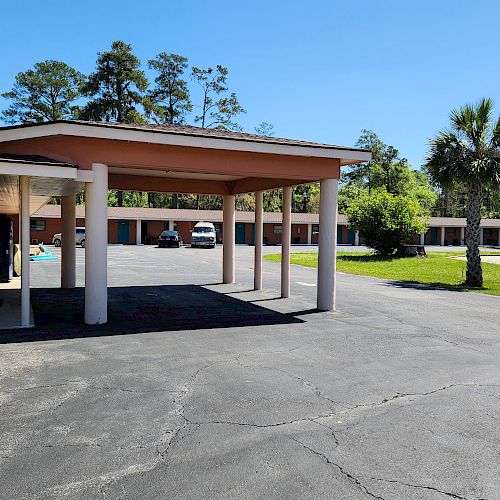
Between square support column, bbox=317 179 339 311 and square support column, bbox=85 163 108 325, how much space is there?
5204 mm

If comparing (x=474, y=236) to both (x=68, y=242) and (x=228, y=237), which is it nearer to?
(x=228, y=237)

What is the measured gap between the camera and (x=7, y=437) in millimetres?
4621

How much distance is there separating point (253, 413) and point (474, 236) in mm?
16344

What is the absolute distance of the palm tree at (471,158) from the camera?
61.0 ft

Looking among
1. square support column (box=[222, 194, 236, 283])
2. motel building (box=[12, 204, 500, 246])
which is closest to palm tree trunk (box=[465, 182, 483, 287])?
square support column (box=[222, 194, 236, 283])

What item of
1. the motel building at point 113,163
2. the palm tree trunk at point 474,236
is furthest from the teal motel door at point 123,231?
the palm tree trunk at point 474,236

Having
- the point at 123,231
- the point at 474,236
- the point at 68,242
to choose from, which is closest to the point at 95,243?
the point at 68,242

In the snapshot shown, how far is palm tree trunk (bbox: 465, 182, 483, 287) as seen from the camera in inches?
750

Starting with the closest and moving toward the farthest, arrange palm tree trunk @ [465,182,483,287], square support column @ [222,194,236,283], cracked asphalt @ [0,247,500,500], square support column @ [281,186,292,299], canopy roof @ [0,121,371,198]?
cracked asphalt @ [0,247,500,500] < canopy roof @ [0,121,371,198] < square support column @ [281,186,292,299] < square support column @ [222,194,236,283] < palm tree trunk @ [465,182,483,287]

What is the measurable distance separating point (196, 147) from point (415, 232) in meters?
26.5

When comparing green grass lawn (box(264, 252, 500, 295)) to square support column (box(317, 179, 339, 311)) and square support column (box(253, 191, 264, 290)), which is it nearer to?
square support column (box(253, 191, 264, 290))

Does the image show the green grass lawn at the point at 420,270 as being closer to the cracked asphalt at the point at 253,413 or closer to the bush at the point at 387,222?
the bush at the point at 387,222

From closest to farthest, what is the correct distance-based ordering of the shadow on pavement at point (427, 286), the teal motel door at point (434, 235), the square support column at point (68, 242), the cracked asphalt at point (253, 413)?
the cracked asphalt at point (253, 413) < the square support column at point (68, 242) < the shadow on pavement at point (427, 286) < the teal motel door at point (434, 235)

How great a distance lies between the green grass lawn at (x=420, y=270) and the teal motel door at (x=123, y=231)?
2352 cm
